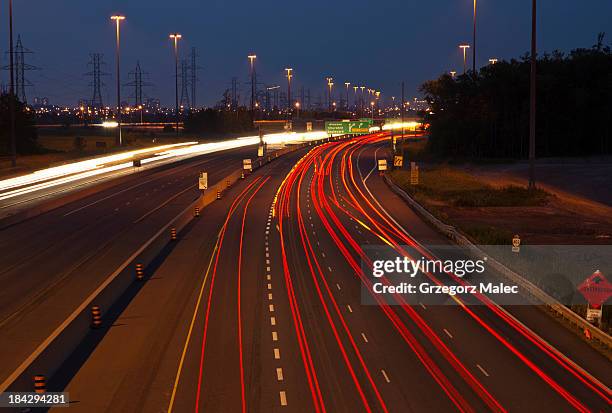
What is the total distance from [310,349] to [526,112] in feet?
289

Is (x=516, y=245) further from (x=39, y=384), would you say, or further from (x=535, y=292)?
(x=39, y=384)

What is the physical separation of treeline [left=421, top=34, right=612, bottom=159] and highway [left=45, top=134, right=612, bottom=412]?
7098 cm

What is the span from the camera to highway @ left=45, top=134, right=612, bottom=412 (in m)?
17.7

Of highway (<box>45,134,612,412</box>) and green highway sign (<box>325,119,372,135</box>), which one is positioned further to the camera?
green highway sign (<box>325,119,372,135</box>)

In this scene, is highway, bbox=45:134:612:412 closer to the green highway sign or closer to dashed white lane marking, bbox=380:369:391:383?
dashed white lane marking, bbox=380:369:391:383

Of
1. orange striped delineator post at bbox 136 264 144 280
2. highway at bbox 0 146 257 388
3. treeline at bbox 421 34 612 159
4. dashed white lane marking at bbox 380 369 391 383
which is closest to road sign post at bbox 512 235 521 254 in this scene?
orange striped delineator post at bbox 136 264 144 280

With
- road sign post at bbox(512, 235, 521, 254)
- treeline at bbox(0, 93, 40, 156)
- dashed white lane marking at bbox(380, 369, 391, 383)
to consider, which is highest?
treeline at bbox(0, 93, 40, 156)

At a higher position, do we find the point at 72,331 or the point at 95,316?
the point at 72,331

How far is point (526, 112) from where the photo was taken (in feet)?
339

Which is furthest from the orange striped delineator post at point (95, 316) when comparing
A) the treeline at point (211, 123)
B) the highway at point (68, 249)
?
the treeline at point (211, 123)

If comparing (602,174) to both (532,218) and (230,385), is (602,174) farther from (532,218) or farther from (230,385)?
(230,385)

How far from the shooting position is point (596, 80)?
106312 mm

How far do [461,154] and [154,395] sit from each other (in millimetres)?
93535

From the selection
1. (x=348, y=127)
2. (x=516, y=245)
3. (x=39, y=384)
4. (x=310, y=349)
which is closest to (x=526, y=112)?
(x=348, y=127)
